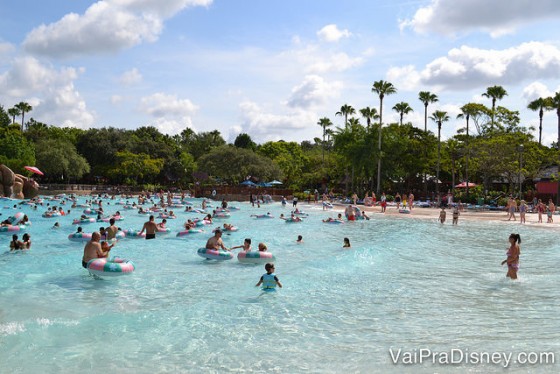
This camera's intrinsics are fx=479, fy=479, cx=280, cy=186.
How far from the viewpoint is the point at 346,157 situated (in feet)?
180

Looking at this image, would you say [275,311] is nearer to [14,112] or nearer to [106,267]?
[106,267]

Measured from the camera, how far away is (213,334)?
9.15 meters

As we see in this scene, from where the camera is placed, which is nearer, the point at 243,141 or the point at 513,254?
the point at 513,254

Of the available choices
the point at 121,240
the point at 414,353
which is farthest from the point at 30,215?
the point at 414,353

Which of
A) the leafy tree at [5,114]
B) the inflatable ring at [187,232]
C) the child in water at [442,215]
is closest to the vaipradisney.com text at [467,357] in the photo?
the inflatable ring at [187,232]

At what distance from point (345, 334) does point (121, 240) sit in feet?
48.6

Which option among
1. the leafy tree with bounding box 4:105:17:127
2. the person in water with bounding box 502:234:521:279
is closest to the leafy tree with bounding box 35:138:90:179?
the leafy tree with bounding box 4:105:17:127

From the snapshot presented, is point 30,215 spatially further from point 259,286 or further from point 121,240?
point 259,286

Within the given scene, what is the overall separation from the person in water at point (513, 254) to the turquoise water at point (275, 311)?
0.35 metres

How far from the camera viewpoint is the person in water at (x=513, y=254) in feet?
40.0

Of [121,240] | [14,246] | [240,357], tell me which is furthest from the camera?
[121,240]

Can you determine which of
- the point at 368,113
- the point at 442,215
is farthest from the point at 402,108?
the point at 442,215

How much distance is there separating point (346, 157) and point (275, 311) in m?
45.4

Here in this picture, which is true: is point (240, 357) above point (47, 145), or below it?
below
